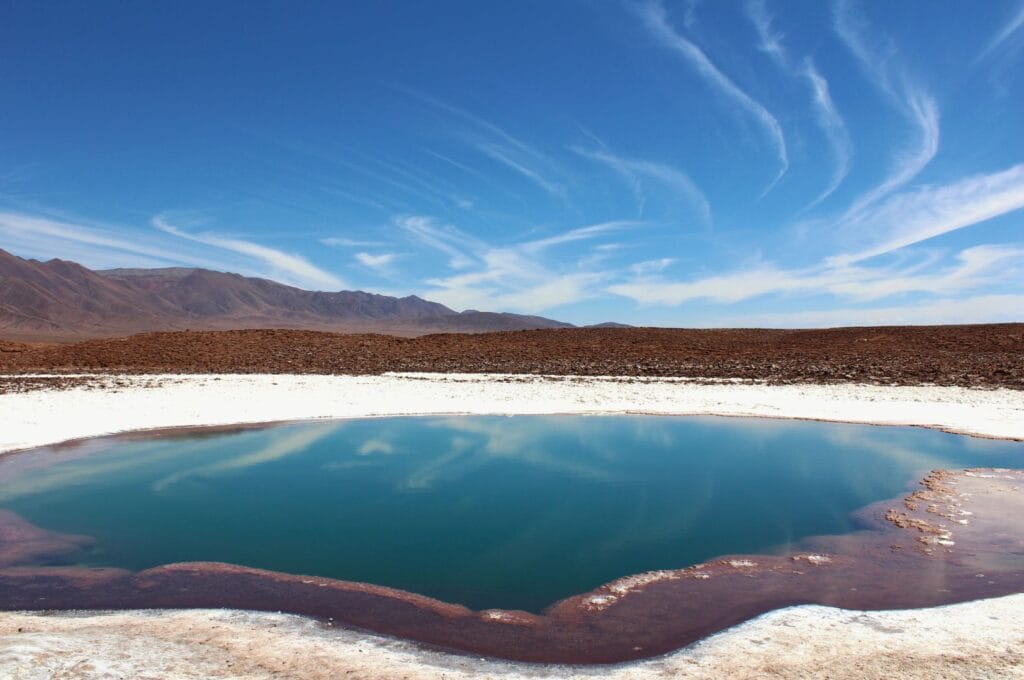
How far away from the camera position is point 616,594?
6750 mm

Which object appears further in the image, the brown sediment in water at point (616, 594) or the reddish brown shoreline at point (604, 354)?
the reddish brown shoreline at point (604, 354)

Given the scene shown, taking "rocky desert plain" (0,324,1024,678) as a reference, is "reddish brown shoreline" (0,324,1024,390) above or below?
above

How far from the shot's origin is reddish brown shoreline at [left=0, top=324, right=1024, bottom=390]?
103ft

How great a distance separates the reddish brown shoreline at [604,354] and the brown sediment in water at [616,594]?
69.9 ft

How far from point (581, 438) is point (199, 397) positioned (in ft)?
44.2

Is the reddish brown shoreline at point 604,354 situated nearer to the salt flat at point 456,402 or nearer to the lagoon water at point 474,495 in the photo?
the salt flat at point 456,402

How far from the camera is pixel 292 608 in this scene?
21.0 feet

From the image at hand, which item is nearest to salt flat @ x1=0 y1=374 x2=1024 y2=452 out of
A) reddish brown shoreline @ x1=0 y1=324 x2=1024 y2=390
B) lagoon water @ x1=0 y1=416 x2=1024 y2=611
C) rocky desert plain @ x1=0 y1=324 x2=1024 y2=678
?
rocky desert plain @ x1=0 y1=324 x2=1024 y2=678

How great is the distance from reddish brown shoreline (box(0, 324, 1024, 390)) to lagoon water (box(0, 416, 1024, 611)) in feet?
48.7

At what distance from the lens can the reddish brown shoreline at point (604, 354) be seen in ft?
103

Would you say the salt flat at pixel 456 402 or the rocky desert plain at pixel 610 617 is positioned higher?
the salt flat at pixel 456 402

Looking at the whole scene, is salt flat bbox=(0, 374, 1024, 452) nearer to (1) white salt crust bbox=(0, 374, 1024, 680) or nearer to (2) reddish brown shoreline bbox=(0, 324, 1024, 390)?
(2) reddish brown shoreline bbox=(0, 324, 1024, 390)

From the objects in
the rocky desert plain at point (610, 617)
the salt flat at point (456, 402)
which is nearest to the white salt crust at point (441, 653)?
the rocky desert plain at point (610, 617)

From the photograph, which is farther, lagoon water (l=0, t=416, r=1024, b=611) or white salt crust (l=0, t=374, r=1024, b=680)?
lagoon water (l=0, t=416, r=1024, b=611)
